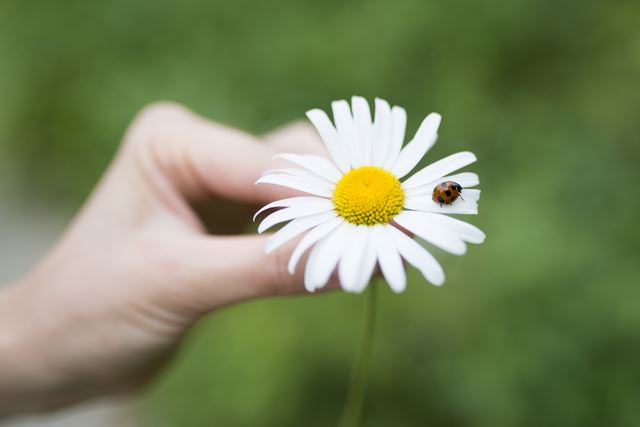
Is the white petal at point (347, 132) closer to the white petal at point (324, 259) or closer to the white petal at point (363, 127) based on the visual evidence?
the white petal at point (363, 127)

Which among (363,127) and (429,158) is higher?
(429,158)

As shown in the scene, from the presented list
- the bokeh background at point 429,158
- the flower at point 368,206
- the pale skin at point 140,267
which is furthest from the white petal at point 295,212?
the bokeh background at point 429,158

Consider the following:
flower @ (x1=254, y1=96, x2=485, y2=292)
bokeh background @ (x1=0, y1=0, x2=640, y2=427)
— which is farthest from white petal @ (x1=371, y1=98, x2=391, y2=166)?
bokeh background @ (x1=0, y1=0, x2=640, y2=427)

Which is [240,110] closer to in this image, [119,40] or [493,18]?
[119,40]

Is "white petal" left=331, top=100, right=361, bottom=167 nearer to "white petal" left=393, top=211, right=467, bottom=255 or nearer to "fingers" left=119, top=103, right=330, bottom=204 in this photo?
"white petal" left=393, top=211, right=467, bottom=255

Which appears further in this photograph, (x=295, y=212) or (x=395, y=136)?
(x=395, y=136)

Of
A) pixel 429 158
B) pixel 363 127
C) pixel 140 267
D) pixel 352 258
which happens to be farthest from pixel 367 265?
pixel 429 158

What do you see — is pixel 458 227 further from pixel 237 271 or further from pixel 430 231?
pixel 237 271
